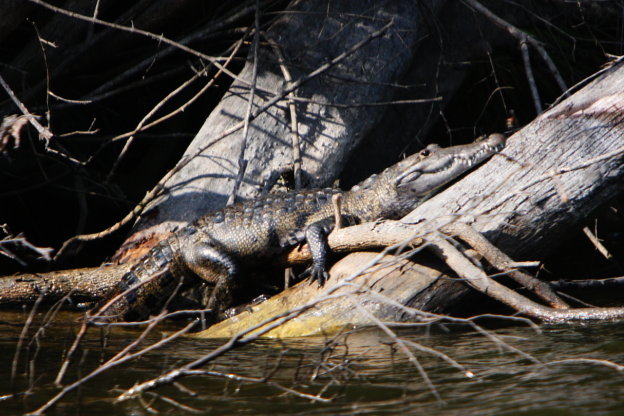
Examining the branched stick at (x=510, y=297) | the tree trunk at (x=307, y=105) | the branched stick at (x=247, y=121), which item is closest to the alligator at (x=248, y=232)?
the branched stick at (x=247, y=121)

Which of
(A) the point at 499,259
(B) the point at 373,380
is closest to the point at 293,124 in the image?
(A) the point at 499,259

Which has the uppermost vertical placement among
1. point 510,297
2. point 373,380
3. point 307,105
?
point 307,105

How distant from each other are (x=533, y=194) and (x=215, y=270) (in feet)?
7.58

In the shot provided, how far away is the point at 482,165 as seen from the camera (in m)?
4.80

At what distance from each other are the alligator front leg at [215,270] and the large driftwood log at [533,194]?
81cm

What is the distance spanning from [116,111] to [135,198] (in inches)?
34.4

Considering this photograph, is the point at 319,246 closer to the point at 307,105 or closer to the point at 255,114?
the point at 255,114

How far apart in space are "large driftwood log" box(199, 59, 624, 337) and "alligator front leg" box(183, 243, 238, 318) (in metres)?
0.81

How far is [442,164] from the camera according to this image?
511 centimetres

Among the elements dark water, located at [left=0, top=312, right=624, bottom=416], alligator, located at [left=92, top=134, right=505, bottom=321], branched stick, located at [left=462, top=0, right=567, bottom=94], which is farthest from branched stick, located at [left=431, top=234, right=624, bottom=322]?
branched stick, located at [left=462, top=0, right=567, bottom=94]

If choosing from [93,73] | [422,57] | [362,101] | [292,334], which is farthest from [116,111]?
[292,334]

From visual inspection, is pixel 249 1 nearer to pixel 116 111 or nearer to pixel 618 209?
pixel 116 111

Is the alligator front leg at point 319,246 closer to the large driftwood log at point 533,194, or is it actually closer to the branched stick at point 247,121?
the large driftwood log at point 533,194

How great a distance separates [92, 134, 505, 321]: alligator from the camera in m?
5.24
